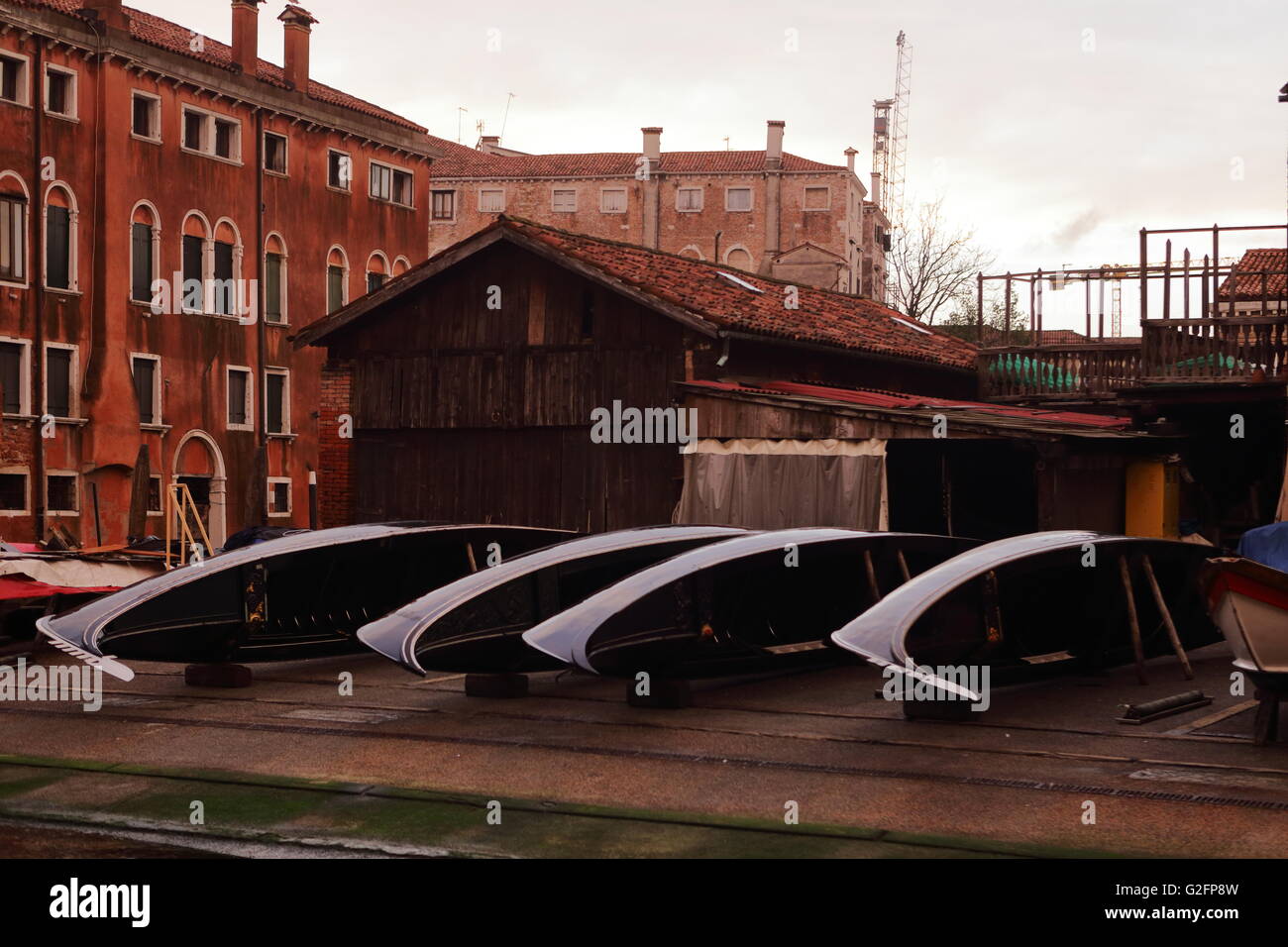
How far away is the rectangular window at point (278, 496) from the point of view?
46.7 meters

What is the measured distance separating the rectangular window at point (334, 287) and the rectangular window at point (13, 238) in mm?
11341

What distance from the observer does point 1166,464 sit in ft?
79.2

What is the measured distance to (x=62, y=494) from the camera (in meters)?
39.7

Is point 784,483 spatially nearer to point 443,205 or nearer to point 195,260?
point 195,260

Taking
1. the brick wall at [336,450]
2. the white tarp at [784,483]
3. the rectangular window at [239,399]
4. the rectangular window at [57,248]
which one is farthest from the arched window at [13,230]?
the white tarp at [784,483]

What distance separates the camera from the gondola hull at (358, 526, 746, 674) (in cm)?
1490

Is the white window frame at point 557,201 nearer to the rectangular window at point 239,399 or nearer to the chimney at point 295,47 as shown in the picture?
the chimney at point 295,47

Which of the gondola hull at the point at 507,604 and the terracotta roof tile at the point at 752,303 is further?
the terracotta roof tile at the point at 752,303

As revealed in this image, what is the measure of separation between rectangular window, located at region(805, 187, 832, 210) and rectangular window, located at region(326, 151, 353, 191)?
35.4 metres

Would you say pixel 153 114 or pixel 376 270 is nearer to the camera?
pixel 153 114

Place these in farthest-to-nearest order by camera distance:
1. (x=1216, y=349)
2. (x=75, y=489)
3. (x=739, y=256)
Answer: (x=739, y=256), (x=75, y=489), (x=1216, y=349)

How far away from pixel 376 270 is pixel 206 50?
8456mm

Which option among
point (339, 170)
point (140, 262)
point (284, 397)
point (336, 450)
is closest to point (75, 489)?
point (140, 262)
